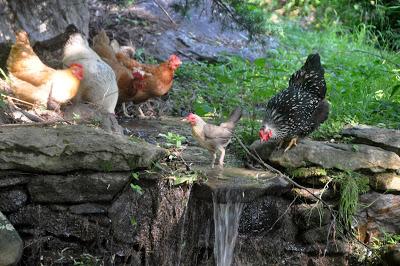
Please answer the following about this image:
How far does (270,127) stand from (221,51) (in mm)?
5263

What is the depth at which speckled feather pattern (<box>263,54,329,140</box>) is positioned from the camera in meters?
5.24

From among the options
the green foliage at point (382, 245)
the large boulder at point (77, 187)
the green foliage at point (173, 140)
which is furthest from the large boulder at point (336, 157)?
the large boulder at point (77, 187)

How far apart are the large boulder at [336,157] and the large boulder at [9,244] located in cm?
239

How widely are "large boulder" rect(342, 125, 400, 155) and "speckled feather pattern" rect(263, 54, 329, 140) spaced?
420 millimetres

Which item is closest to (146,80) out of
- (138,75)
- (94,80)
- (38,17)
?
(138,75)

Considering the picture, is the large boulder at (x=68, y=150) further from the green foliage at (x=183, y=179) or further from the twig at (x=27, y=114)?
the twig at (x=27, y=114)

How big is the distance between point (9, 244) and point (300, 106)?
2.85 m

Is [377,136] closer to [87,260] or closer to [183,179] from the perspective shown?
[183,179]

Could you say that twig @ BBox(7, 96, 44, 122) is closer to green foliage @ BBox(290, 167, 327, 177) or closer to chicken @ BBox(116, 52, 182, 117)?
chicken @ BBox(116, 52, 182, 117)

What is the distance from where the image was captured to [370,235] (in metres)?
5.31

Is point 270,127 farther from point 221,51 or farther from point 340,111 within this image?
point 221,51

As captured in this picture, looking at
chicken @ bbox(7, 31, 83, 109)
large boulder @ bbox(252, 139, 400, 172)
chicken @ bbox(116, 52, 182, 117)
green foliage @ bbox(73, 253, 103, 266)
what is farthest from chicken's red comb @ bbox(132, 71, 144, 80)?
green foliage @ bbox(73, 253, 103, 266)

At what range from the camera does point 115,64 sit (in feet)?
21.9

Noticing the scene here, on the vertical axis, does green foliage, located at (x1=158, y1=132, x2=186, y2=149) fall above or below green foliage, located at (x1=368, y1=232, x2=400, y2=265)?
above
